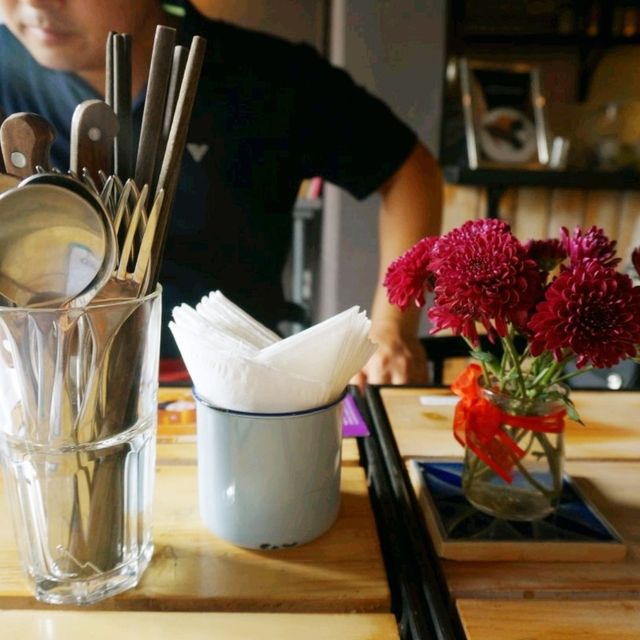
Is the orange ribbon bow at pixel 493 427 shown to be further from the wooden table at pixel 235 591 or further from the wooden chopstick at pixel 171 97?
the wooden chopstick at pixel 171 97

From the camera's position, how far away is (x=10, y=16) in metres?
1.40

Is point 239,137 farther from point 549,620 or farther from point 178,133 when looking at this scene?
point 549,620

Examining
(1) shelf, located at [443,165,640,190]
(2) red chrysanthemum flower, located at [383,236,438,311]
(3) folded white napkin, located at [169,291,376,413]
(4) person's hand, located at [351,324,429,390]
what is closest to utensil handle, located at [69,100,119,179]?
(3) folded white napkin, located at [169,291,376,413]

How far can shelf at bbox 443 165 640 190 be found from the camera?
2.30 m

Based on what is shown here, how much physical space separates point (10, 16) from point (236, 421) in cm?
130

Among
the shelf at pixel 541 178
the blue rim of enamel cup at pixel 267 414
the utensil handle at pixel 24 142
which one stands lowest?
the blue rim of enamel cup at pixel 267 414

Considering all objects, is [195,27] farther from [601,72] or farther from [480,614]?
[601,72]

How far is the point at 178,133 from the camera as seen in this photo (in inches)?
18.0

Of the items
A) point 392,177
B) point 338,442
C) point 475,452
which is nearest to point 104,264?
point 338,442

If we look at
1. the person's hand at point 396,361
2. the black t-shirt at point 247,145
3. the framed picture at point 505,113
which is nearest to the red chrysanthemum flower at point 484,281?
the person's hand at point 396,361

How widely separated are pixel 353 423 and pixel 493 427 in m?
0.24

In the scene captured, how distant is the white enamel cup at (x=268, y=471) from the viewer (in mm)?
499

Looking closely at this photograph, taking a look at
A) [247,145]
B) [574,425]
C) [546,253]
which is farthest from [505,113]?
[546,253]

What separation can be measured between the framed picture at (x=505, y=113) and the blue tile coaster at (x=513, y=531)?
6.57 feet
